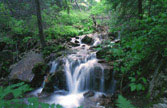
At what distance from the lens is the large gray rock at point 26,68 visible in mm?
7055

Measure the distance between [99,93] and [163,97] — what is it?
3.48 meters

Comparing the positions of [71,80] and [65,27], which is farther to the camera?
[65,27]

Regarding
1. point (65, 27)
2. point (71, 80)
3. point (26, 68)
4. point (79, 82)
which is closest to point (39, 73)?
point (26, 68)

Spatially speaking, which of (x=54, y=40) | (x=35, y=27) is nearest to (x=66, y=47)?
(x=54, y=40)

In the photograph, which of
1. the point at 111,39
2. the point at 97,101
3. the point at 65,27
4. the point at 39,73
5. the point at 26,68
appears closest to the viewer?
the point at 97,101

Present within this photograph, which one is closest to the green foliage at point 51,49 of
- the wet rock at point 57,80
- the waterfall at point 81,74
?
the waterfall at point 81,74

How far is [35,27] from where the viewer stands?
35.8 feet

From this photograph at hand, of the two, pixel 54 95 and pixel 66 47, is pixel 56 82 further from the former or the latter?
pixel 66 47

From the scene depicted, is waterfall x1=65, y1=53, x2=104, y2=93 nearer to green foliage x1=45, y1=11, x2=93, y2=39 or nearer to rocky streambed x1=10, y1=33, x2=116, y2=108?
rocky streambed x1=10, y1=33, x2=116, y2=108

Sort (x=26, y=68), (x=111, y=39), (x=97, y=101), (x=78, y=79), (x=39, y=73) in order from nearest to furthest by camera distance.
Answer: (x=97, y=101) < (x=78, y=79) < (x=39, y=73) < (x=26, y=68) < (x=111, y=39)

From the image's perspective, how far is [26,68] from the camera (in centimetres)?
772

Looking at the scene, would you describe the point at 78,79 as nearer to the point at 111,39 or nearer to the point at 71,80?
the point at 71,80

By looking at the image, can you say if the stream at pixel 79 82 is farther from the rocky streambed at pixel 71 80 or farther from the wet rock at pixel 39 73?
the wet rock at pixel 39 73

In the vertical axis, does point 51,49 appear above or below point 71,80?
above
